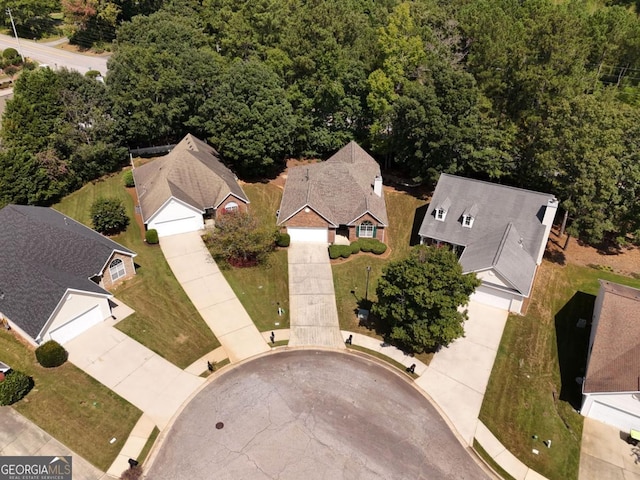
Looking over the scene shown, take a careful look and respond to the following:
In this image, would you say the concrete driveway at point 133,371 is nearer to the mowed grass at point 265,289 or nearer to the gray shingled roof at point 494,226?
the mowed grass at point 265,289

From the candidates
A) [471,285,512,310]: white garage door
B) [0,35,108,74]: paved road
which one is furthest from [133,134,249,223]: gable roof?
[0,35,108,74]: paved road

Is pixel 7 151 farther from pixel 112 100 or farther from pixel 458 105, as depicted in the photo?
pixel 458 105

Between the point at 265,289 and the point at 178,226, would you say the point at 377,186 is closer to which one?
the point at 265,289

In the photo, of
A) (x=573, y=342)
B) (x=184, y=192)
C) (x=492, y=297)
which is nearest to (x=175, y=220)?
(x=184, y=192)

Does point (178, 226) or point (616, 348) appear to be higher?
point (616, 348)

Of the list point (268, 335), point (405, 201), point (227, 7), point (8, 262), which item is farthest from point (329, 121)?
point (8, 262)

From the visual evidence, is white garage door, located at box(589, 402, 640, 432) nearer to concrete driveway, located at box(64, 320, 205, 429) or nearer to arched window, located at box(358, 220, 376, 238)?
arched window, located at box(358, 220, 376, 238)
